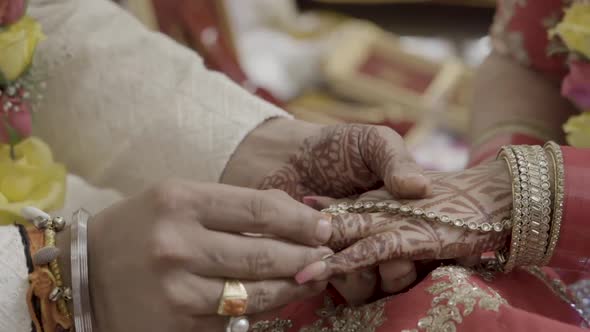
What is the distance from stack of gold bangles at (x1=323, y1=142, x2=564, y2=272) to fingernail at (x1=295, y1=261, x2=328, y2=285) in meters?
0.11

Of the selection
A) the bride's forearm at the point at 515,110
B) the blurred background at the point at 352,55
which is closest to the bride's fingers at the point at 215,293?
the bride's forearm at the point at 515,110

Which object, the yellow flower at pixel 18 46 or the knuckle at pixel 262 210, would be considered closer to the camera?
the knuckle at pixel 262 210

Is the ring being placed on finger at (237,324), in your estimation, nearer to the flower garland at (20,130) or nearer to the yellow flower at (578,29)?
the flower garland at (20,130)

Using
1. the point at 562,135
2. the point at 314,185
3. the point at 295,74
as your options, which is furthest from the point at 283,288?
the point at 295,74

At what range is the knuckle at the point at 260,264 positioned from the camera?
0.67 m

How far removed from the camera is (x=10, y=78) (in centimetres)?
88

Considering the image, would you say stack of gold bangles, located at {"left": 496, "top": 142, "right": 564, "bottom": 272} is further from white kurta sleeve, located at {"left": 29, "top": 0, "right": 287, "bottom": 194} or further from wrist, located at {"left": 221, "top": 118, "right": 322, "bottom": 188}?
white kurta sleeve, located at {"left": 29, "top": 0, "right": 287, "bottom": 194}

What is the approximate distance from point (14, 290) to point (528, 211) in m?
0.58

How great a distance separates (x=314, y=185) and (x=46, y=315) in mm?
381

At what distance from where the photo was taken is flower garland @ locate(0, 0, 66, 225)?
853 mm

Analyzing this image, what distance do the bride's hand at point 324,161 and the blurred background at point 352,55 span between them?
0.80m

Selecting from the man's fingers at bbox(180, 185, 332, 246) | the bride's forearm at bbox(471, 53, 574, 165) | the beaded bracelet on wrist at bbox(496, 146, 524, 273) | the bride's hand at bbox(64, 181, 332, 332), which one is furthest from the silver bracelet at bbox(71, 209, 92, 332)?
the bride's forearm at bbox(471, 53, 574, 165)

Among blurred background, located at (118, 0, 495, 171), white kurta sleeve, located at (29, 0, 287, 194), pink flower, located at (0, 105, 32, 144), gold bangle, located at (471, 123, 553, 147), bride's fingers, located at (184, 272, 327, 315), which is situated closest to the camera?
bride's fingers, located at (184, 272, 327, 315)

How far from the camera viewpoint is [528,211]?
76 centimetres
